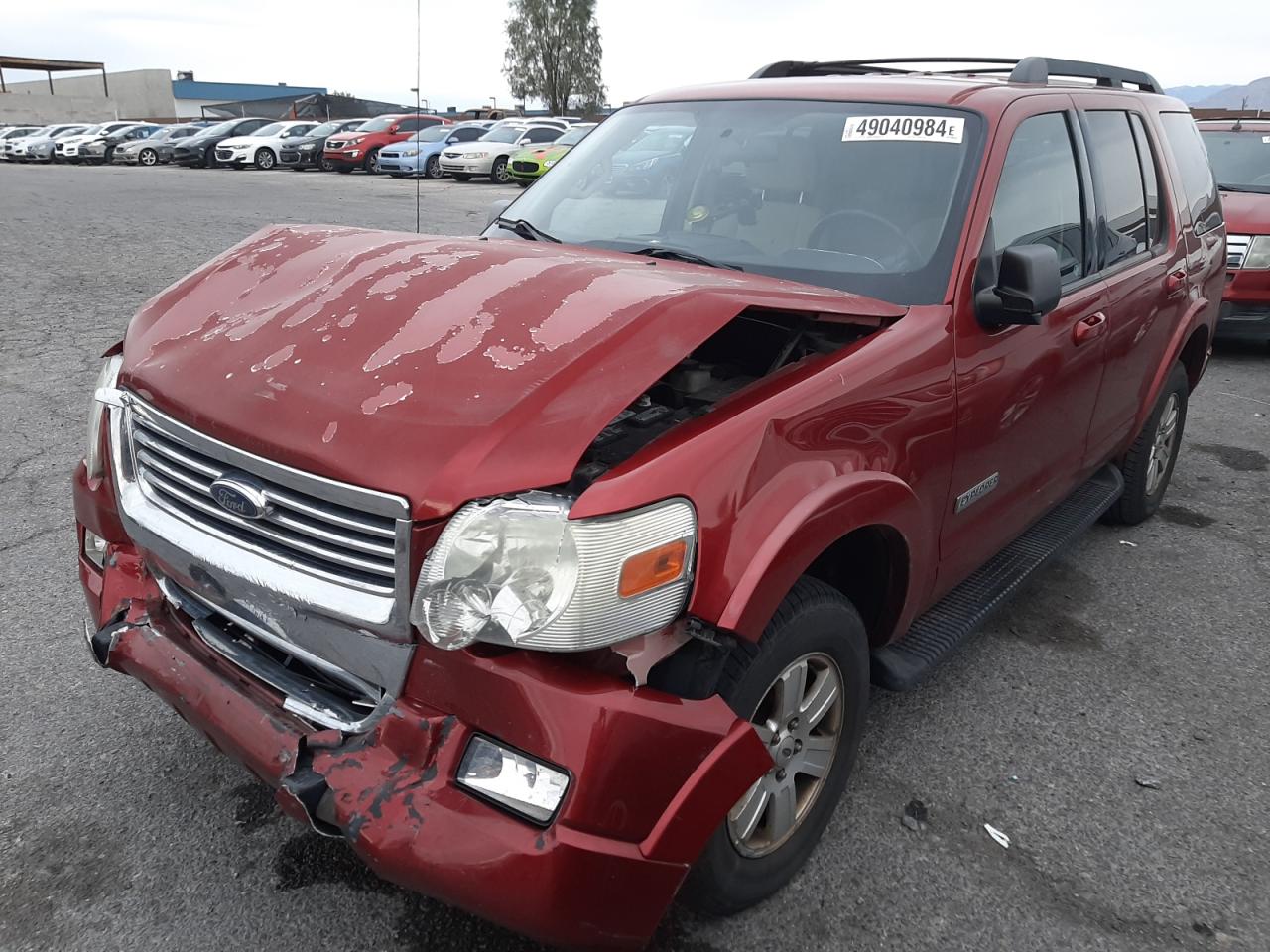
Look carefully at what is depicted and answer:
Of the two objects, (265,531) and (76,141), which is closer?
(265,531)

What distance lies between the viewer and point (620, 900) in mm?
1795

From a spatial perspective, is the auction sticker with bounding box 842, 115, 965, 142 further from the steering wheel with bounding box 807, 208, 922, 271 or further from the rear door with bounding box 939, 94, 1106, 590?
the steering wheel with bounding box 807, 208, 922, 271

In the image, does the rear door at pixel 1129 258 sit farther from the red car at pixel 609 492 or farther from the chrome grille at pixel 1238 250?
the chrome grille at pixel 1238 250

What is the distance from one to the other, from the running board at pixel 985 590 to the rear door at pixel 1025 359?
10 cm

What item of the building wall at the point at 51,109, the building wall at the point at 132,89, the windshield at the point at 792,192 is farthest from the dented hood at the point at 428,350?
the building wall at the point at 132,89

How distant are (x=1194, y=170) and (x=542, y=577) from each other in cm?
426

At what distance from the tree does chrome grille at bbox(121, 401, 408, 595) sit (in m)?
67.5

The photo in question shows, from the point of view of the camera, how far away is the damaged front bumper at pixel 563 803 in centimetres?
172

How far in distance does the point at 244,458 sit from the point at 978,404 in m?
1.89

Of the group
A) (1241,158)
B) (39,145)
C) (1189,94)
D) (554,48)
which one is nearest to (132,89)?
(554,48)

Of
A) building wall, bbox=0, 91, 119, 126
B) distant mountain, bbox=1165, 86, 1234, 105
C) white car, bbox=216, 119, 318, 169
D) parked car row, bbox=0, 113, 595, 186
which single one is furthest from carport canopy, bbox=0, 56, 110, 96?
distant mountain, bbox=1165, 86, 1234, 105

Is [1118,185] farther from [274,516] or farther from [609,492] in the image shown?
[274,516]

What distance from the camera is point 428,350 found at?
2.08m

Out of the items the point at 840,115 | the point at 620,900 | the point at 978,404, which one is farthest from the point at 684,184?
the point at 620,900
